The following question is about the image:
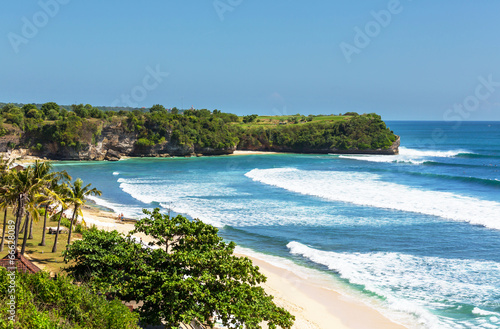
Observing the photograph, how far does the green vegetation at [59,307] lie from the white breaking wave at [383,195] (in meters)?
29.8

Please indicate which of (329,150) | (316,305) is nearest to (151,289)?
(316,305)

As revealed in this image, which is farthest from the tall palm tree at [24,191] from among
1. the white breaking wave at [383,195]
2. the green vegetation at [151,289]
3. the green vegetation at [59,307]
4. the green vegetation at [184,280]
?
the white breaking wave at [383,195]

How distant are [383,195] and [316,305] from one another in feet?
92.5

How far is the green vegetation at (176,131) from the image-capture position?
283 feet

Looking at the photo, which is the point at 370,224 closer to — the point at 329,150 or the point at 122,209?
the point at 122,209

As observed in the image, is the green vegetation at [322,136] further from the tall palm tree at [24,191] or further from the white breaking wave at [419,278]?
the tall palm tree at [24,191]

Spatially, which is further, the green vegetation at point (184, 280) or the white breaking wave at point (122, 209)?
the white breaking wave at point (122, 209)

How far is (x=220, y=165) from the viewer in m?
80.8

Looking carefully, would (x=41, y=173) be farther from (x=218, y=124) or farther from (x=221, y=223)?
(x=218, y=124)

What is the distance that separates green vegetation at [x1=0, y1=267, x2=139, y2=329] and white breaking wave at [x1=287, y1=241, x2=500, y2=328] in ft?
41.1

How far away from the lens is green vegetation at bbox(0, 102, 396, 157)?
86375 millimetres

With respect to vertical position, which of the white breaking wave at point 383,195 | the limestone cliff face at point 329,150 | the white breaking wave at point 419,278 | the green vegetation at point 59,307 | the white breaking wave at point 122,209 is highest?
the limestone cliff face at point 329,150

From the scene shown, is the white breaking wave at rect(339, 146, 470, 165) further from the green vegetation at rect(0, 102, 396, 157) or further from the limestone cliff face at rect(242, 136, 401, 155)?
the green vegetation at rect(0, 102, 396, 157)

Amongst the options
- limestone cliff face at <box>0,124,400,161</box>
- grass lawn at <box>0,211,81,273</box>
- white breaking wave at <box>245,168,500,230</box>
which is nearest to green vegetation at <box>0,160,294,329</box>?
grass lawn at <box>0,211,81,273</box>
